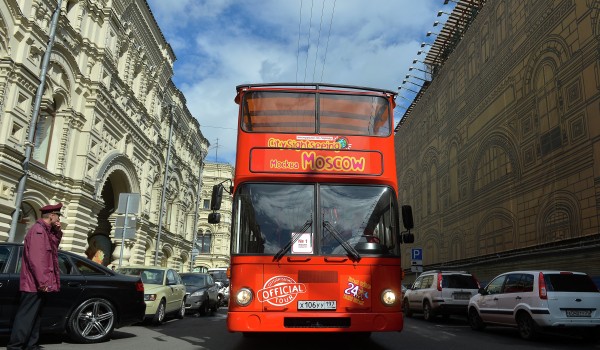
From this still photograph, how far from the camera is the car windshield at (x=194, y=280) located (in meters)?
18.7

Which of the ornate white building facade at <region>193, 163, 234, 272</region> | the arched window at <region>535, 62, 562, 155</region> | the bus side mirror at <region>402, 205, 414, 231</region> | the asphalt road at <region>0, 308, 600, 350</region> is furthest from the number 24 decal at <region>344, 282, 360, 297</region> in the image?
the ornate white building facade at <region>193, 163, 234, 272</region>

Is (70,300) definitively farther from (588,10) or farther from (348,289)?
(588,10)

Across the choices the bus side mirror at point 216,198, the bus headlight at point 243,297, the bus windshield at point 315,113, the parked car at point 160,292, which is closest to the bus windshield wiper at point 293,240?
the bus headlight at point 243,297

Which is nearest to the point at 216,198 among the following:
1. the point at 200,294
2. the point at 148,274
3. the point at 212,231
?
the point at 148,274

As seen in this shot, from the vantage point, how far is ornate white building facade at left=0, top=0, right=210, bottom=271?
18.4 m

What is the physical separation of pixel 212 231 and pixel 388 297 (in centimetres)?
5450

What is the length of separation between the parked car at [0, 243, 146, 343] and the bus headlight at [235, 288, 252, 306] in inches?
122

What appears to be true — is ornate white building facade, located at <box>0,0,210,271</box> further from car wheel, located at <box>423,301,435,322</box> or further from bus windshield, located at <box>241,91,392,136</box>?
bus windshield, located at <box>241,91,392,136</box>

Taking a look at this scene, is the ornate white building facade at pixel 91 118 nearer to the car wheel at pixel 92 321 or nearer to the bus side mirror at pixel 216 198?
the car wheel at pixel 92 321

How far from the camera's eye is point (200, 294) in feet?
56.7

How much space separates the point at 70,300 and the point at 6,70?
12.8m

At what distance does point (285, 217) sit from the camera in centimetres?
722

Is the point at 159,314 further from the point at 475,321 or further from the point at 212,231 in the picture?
the point at 212,231

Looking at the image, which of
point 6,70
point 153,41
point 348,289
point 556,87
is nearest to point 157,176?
point 153,41
